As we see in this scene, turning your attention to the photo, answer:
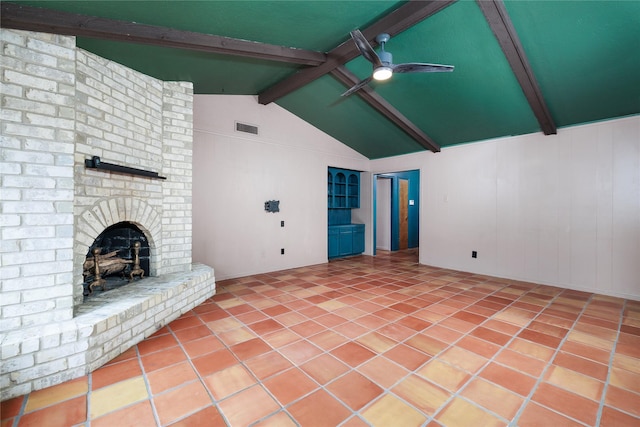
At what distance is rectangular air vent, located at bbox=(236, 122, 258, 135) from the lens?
5.01 metres

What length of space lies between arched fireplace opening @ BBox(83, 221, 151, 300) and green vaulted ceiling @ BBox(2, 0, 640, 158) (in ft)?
6.48

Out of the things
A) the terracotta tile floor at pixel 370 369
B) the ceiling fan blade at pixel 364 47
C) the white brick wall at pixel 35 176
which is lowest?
the terracotta tile floor at pixel 370 369

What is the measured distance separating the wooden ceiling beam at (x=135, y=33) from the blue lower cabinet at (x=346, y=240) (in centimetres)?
410

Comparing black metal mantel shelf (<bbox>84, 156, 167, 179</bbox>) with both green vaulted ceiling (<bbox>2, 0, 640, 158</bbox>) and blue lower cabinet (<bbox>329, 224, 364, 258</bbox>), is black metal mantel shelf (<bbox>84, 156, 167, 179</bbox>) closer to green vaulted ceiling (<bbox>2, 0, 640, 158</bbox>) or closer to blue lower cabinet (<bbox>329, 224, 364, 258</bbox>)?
green vaulted ceiling (<bbox>2, 0, 640, 158</bbox>)

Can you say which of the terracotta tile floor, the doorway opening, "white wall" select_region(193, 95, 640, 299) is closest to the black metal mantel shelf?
"white wall" select_region(193, 95, 640, 299)

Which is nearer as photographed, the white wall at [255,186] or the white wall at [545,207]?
the white wall at [545,207]

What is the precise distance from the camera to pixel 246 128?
510cm

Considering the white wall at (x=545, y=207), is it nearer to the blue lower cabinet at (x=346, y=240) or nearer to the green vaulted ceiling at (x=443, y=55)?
the green vaulted ceiling at (x=443, y=55)

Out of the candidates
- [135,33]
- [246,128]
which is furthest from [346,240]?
[135,33]

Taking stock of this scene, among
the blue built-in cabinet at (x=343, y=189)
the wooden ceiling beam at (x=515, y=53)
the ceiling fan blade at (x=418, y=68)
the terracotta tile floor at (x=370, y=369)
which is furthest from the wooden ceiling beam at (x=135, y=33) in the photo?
the blue built-in cabinet at (x=343, y=189)

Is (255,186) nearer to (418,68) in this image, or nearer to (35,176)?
(35,176)

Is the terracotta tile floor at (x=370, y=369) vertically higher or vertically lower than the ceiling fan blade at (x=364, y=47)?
lower

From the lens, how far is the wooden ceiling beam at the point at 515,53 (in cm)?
270

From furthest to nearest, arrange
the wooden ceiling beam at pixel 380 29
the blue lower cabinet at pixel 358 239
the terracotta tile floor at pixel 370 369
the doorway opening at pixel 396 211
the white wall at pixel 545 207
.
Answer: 1. the doorway opening at pixel 396 211
2. the blue lower cabinet at pixel 358 239
3. the white wall at pixel 545 207
4. the wooden ceiling beam at pixel 380 29
5. the terracotta tile floor at pixel 370 369
